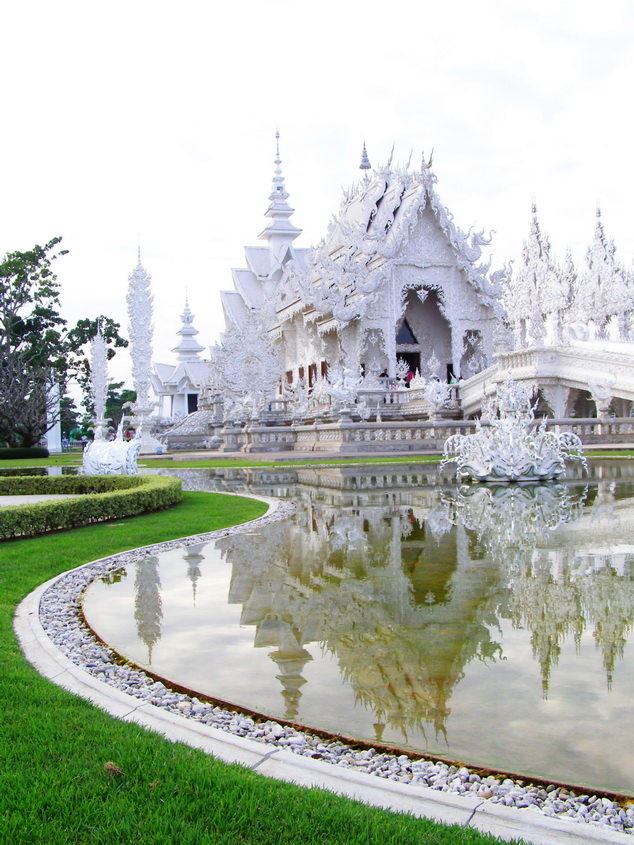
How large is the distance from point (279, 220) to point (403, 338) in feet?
60.3

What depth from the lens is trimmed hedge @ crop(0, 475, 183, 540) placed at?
354 inches

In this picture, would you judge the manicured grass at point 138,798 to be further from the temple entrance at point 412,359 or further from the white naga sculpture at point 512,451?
the temple entrance at point 412,359

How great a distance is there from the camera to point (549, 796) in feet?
9.34

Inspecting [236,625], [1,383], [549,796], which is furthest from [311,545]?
[1,383]

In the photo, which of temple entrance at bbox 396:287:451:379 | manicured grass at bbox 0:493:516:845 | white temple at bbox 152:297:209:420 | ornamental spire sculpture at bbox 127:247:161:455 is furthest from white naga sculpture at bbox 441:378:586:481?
white temple at bbox 152:297:209:420

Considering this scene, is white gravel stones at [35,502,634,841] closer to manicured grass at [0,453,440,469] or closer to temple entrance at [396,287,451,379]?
manicured grass at [0,453,440,469]

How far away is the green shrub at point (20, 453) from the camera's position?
31391mm

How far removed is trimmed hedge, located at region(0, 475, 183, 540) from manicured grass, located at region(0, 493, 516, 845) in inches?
217

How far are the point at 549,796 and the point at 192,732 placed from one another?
4.82 ft

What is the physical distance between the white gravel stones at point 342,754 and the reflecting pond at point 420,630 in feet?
0.43

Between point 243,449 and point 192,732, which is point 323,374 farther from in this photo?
point 192,732

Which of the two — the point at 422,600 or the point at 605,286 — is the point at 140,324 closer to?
the point at 422,600

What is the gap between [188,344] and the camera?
6372 centimetres

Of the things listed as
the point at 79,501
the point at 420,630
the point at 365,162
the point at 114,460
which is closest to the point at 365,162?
the point at 365,162
